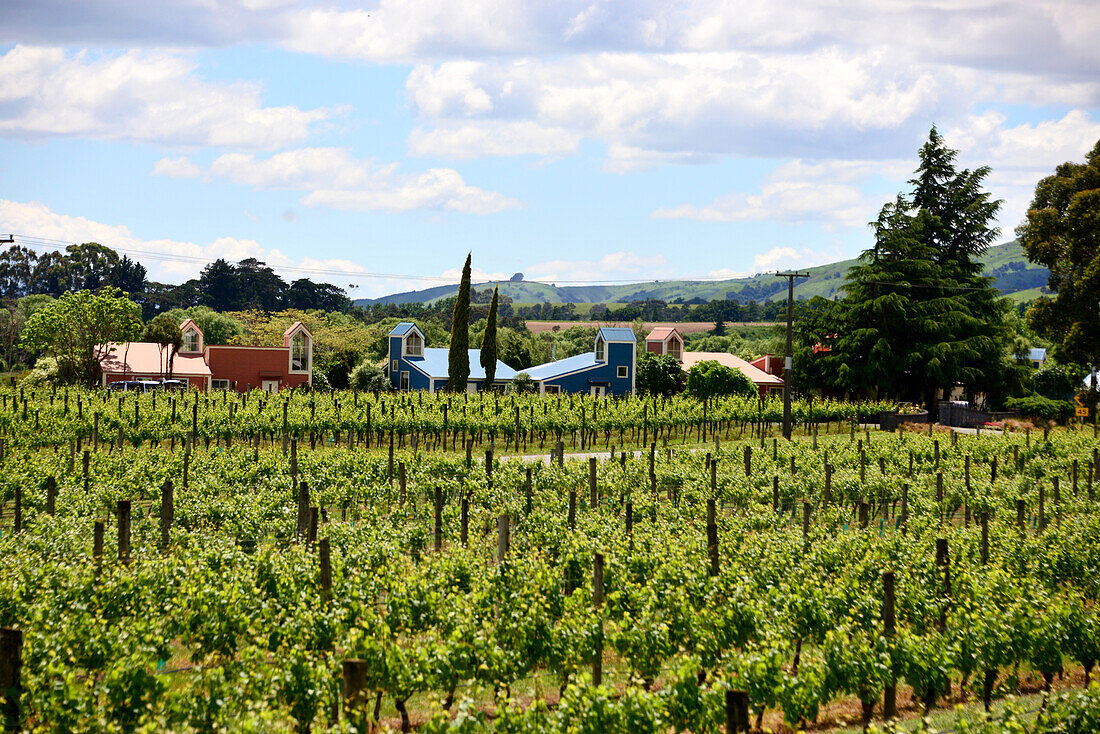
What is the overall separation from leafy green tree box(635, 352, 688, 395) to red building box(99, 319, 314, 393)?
2232cm

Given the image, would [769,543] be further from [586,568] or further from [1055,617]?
[1055,617]

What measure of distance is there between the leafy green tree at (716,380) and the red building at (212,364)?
25716mm

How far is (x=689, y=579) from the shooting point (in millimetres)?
10742

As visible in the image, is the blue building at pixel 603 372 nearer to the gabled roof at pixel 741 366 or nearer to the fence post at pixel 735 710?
the gabled roof at pixel 741 366

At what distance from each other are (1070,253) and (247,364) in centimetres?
4741

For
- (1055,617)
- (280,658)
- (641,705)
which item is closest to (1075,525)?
(1055,617)

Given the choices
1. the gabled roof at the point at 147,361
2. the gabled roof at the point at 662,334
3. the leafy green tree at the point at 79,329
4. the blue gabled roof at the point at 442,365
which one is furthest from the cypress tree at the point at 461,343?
the leafy green tree at the point at 79,329

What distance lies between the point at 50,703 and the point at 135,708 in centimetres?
68

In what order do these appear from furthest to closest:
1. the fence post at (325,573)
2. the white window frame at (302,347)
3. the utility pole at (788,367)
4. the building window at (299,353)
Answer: the building window at (299,353) → the white window frame at (302,347) → the utility pole at (788,367) → the fence post at (325,573)

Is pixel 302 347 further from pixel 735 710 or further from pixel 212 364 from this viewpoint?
pixel 735 710

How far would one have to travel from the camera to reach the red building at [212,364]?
53.3 metres

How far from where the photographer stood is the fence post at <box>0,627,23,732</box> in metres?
6.93

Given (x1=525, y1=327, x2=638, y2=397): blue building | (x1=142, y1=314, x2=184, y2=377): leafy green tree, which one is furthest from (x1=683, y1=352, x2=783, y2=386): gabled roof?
(x1=142, y1=314, x2=184, y2=377): leafy green tree

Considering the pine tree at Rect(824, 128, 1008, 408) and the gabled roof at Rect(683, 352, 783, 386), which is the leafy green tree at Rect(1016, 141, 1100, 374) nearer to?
the pine tree at Rect(824, 128, 1008, 408)
